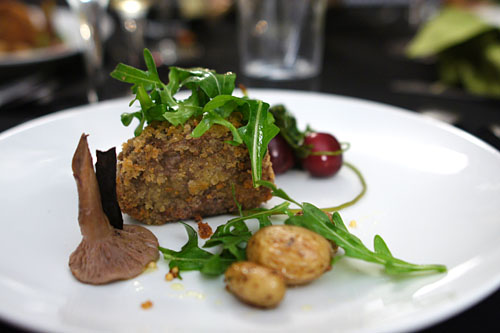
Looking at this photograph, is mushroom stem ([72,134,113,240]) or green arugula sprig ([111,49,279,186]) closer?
mushroom stem ([72,134,113,240])

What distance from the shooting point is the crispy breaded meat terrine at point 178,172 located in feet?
6.06

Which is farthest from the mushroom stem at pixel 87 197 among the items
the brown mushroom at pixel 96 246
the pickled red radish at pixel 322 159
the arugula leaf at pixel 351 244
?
the pickled red radish at pixel 322 159

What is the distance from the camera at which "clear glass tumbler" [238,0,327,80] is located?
161 inches

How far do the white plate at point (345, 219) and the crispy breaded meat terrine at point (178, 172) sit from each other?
0.33ft

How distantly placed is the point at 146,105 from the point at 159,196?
37 cm

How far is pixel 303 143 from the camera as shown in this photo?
2.45 metres

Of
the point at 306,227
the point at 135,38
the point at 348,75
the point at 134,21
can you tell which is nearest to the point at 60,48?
the point at 135,38

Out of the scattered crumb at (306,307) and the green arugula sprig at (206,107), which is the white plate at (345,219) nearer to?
the scattered crumb at (306,307)

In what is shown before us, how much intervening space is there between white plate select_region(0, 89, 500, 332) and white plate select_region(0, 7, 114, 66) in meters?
1.55

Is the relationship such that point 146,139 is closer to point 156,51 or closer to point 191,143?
point 191,143

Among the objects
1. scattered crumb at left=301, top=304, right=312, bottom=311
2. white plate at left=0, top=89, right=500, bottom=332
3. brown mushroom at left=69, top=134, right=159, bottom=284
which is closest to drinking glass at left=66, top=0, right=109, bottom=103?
white plate at left=0, top=89, right=500, bottom=332

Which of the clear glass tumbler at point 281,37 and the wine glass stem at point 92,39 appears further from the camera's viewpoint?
the clear glass tumbler at point 281,37

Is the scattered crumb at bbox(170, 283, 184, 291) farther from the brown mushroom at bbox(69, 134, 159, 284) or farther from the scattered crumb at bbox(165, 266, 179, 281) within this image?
the brown mushroom at bbox(69, 134, 159, 284)

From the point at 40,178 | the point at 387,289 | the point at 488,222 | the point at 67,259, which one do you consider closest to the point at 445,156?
the point at 488,222
